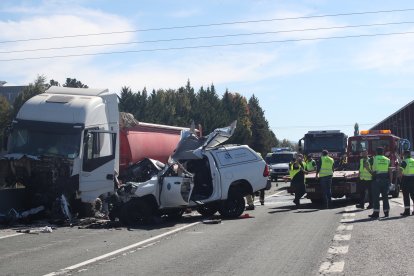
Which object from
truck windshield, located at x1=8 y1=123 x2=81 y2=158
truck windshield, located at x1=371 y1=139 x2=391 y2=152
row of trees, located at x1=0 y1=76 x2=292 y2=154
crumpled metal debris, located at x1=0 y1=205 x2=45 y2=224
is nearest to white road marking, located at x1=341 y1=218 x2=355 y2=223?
truck windshield, located at x1=8 y1=123 x2=81 y2=158

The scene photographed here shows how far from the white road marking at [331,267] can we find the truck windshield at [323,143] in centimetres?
2564

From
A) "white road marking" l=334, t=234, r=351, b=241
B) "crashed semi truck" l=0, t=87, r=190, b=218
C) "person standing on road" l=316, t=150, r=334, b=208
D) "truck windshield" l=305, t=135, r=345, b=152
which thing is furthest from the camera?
"truck windshield" l=305, t=135, r=345, b=152

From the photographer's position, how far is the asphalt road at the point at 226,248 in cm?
970

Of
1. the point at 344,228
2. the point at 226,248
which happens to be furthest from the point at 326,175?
the point at 226,248

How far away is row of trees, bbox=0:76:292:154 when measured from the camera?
2457 inches

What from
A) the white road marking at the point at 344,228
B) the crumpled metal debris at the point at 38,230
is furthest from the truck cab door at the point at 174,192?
the white road marking at the point at 344,228

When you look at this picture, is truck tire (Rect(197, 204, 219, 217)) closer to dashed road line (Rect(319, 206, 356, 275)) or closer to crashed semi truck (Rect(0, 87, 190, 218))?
crashed semi truck (Rect(0, 87, 190, 218))

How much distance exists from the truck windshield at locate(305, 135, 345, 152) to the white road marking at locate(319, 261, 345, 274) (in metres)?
25.6

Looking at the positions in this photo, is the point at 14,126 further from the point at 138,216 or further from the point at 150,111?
the point at 150,111

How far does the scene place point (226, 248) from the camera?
11.8 metres

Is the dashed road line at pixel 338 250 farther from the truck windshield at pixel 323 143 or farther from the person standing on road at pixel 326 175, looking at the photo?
the truck windshield at pixel 323 143

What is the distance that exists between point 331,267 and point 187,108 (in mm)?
84354

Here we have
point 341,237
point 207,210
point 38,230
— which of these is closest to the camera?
point 341,237

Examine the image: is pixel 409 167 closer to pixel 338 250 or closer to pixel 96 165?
pixel 338 250
